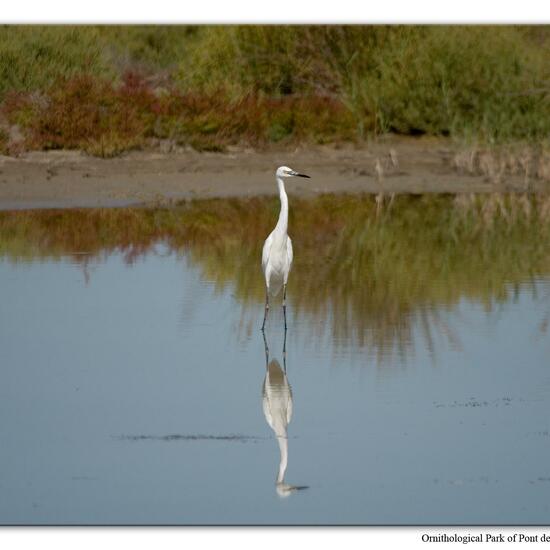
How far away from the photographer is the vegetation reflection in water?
10617 millimetres

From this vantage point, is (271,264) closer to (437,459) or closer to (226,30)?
(437,459)

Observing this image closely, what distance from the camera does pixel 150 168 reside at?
20.8 m

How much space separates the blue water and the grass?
10479 millimetres

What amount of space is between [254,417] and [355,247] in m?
6.65

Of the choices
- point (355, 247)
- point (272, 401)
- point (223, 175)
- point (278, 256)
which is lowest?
point (223, 175)

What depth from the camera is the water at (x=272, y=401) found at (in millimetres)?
6234

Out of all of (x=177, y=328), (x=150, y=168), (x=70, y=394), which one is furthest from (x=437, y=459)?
(x=150, y=168)

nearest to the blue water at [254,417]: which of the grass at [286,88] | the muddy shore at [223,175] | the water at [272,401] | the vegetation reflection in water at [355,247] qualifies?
the water at [272,401]

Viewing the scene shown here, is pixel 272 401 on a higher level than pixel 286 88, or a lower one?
lower

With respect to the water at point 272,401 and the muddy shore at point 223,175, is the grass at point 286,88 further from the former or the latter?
the water at point 272,401

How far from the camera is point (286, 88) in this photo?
77.3 feet

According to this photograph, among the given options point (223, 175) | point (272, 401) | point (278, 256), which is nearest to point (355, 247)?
point (278, 256)

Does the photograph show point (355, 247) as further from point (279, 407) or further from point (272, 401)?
point (279, 407)

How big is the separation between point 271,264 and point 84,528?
464cm
